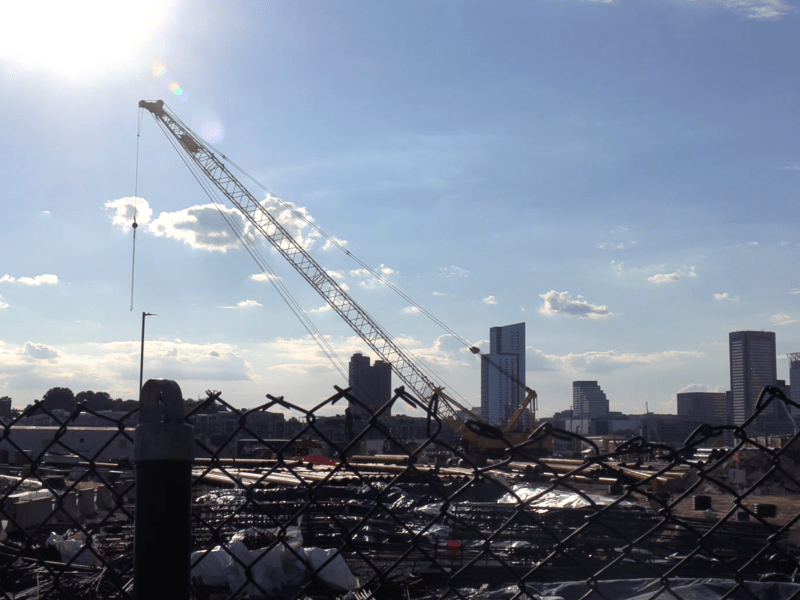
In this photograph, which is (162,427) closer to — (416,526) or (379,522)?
(379,522)

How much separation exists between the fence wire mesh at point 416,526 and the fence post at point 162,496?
17 centimetres

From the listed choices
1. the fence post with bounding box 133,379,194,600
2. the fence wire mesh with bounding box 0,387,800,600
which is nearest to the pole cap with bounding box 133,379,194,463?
the fence post with bounding box 133,379,194,600

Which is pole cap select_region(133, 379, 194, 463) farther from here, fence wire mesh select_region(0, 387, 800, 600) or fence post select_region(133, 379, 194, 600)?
fence wire mesh select_region(0, 387, 800, 600)

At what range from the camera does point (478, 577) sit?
24.0 ft

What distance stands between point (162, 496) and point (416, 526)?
9.13 m

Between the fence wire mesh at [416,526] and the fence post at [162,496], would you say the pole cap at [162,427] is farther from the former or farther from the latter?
the fence wire mesh at [416,526]

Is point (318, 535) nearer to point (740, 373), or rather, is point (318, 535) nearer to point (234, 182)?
point (234, 182)

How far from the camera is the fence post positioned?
139 cm

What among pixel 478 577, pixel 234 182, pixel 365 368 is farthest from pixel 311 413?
pixel 365 368

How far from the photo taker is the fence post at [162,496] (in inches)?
54.9

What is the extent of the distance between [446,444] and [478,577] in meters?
6.18

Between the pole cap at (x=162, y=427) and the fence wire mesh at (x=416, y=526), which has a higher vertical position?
the pole cap at (x=162, y=427)

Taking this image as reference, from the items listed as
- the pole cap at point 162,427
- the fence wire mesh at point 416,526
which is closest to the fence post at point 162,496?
the pole cap at point 162,427

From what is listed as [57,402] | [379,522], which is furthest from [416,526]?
[57,402]
